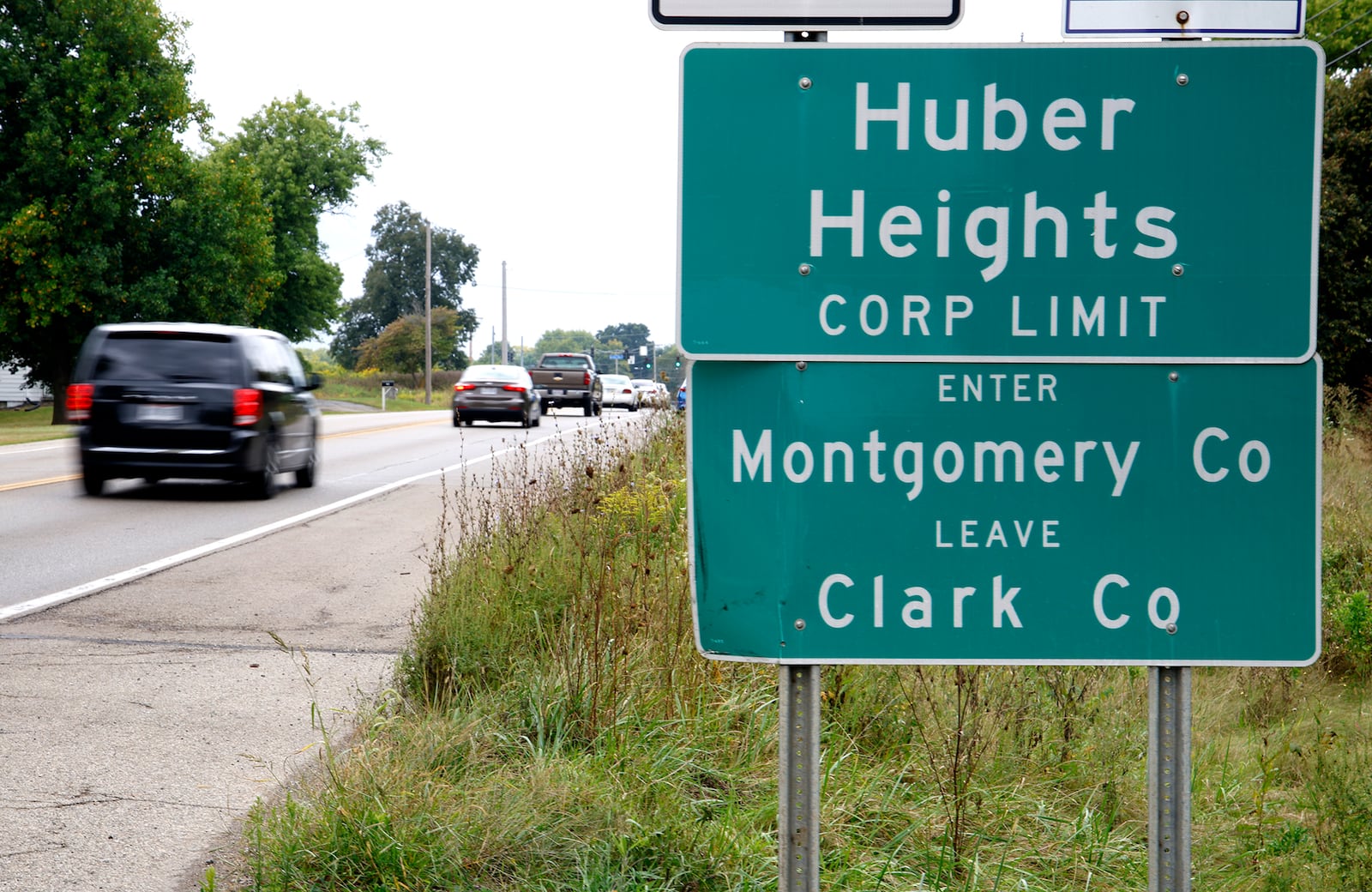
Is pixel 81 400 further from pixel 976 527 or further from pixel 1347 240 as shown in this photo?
pixel 1347 240

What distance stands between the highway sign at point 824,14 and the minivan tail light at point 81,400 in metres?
12.5

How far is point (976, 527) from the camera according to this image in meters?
2.39

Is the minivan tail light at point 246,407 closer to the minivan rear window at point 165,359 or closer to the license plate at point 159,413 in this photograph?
the minivan rear window at point 165,359

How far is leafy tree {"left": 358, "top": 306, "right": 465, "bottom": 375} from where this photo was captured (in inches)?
3858

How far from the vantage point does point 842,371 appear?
2391 mm

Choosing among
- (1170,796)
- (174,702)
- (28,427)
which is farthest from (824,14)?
(28,427)

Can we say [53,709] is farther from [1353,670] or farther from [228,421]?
[228,421]

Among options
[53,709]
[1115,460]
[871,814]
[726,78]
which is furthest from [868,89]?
[53,709]

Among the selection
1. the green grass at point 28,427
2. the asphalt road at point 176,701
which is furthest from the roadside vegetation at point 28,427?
the asphalt road at point 176,701

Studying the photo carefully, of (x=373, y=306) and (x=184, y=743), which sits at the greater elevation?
(x=373, y=306)

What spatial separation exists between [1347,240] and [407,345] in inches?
3181

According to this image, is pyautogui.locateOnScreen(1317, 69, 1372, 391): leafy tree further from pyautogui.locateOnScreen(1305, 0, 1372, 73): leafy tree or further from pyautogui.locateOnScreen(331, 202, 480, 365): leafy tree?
pyautogui.locateOnScreen(331, 202, 480, 365): leafy tree

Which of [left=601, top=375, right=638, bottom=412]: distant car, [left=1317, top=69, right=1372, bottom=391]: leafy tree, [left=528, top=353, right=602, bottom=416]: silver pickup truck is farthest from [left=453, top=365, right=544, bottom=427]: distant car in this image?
[left=601, top=375, right=638, bottom=412]: distant car

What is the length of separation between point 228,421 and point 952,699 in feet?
33.3
